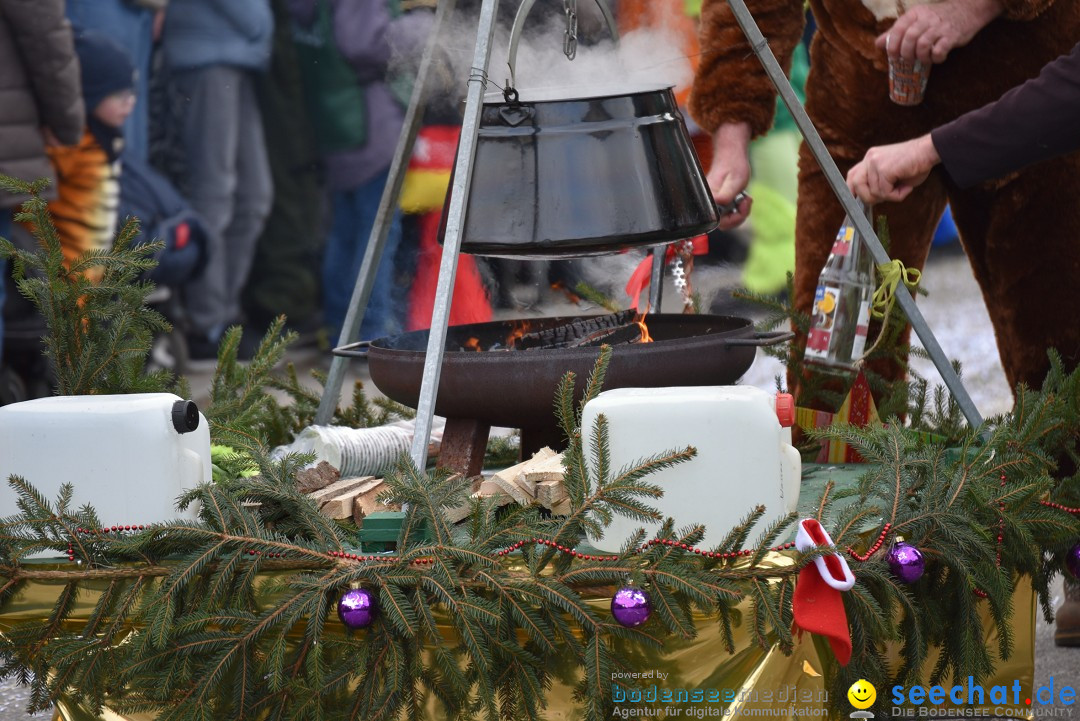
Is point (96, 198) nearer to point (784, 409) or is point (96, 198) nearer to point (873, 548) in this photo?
point (784, 409)

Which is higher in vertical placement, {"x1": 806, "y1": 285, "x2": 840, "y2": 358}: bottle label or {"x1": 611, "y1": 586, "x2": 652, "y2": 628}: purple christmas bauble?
{"x1": 806, "y1": 285, "x2": 840, "y2": 358}: bottle label

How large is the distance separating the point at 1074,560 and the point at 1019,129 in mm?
849

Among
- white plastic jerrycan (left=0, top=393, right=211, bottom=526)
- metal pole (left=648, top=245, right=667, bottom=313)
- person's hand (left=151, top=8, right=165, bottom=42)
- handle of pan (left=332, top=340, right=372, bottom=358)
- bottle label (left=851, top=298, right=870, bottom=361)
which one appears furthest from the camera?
person's hand (left=151, top=8, right=165, bottom=42)

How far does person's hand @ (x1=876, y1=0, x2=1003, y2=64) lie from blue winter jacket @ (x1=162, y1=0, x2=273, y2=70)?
2806 mm

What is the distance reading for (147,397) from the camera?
6.03 ft

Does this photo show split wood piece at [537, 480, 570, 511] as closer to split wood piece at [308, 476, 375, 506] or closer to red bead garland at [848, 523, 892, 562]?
split wood piece at [308, 476, 375, 506]

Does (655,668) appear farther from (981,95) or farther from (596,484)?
(981,95)

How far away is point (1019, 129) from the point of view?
7.47 feet

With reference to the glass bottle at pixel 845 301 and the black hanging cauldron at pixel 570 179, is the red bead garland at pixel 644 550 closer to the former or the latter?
the black hanging cauldron at pixel 570 179

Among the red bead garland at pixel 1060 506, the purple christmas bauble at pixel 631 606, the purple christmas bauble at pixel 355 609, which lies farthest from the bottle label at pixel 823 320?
the purple christmas bauble at pixel 355 609

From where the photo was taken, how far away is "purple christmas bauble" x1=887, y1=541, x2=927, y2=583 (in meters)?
1.69

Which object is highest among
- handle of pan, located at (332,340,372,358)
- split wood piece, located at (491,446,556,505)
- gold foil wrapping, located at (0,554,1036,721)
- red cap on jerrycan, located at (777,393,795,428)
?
Result: red cap on jerrycan, located at (777,393,795,428)

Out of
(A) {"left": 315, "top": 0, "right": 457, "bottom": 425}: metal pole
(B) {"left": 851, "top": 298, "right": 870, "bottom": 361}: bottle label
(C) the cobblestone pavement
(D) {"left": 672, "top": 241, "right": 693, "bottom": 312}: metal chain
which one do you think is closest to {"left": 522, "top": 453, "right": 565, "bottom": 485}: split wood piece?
(A) {"left": 315, "top": 0, "right": 457, "bottom": 425}: metal pole

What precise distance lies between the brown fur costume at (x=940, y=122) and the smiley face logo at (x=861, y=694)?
54.3 inches
